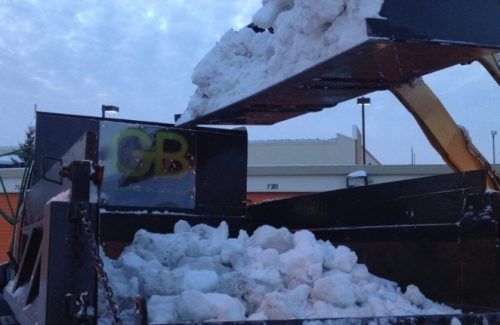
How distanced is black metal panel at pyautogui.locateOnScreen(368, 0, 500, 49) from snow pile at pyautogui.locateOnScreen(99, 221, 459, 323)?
44.6 inches

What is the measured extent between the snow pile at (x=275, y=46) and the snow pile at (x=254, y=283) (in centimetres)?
98

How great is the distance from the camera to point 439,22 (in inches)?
118

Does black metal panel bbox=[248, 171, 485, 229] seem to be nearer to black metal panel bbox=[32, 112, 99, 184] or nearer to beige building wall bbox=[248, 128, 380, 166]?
black metal panel bbox=[32, 112, 99, 184]

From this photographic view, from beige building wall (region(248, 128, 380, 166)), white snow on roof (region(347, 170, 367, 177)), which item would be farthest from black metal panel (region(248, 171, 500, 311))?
beige building wall (region(248, 128, 380, 166))

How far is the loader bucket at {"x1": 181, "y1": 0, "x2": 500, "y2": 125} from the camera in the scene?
2.93m

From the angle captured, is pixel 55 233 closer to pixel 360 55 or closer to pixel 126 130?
pixel 360 55

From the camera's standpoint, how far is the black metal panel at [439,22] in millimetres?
2912

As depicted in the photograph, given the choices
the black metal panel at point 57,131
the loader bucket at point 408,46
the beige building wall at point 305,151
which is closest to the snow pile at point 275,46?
the loader bucket at point 408,46

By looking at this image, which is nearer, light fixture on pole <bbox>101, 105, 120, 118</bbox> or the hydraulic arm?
the hydraulic arm

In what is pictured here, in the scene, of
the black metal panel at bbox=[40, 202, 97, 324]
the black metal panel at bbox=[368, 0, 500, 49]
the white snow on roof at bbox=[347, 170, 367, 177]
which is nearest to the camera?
the black metal panel at bbox=[40, 202, 97, 324]

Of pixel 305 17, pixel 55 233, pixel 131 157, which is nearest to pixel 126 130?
pixel 131 157

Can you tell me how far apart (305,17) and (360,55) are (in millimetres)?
520

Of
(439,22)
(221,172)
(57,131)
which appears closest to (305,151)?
(221,172)

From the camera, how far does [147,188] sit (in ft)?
16.0
